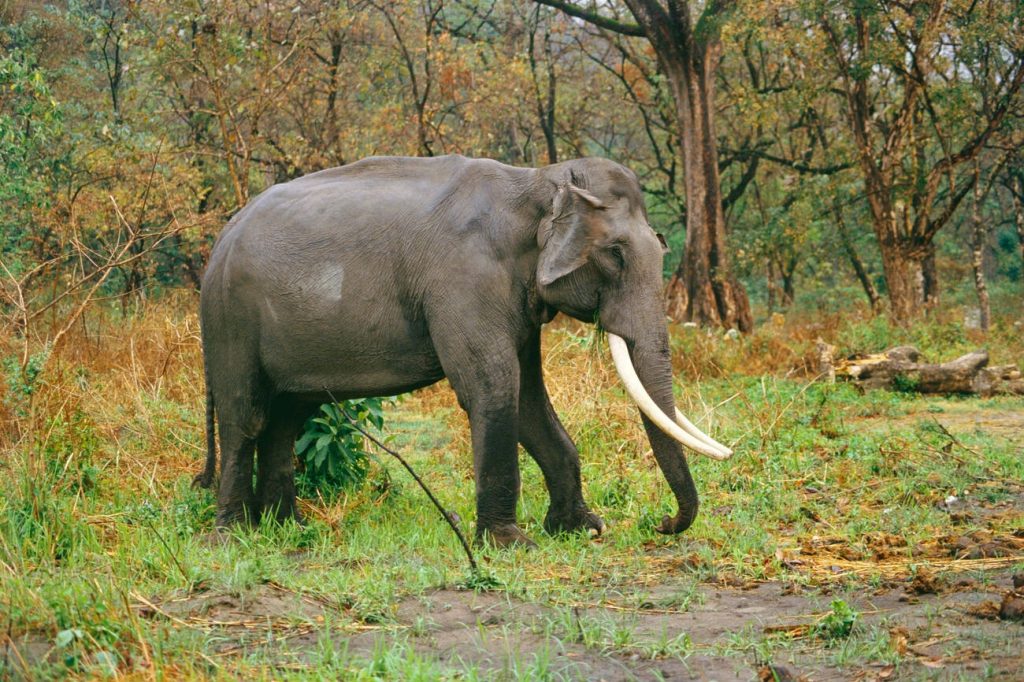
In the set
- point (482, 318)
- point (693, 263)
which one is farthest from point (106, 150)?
point (482, 318)

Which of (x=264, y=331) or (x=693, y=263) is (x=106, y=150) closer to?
(x=693, y=263)

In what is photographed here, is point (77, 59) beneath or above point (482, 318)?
above

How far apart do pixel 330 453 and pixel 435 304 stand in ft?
5.74

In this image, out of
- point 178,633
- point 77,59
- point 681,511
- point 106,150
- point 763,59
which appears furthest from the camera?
point 763,59

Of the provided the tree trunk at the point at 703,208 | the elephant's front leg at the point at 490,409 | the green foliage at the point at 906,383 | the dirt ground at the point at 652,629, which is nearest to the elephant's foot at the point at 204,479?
the elephant's front leg at the point at 490,409

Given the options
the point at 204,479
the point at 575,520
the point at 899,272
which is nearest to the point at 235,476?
the point at 204,479

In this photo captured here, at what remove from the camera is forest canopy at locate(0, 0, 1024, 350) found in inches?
592

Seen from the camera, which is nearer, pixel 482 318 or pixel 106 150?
pixel 482 318

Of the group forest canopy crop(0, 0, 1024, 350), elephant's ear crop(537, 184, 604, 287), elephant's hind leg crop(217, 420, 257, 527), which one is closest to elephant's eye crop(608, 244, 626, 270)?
elephant's ear crop(537, 184, 604, 287)

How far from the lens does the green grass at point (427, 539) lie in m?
4.24

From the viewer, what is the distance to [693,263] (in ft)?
61.5

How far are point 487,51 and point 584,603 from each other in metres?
22.9

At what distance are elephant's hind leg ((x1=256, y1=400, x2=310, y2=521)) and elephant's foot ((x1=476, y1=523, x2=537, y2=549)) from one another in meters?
1.44

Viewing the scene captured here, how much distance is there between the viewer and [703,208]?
1877 cm
